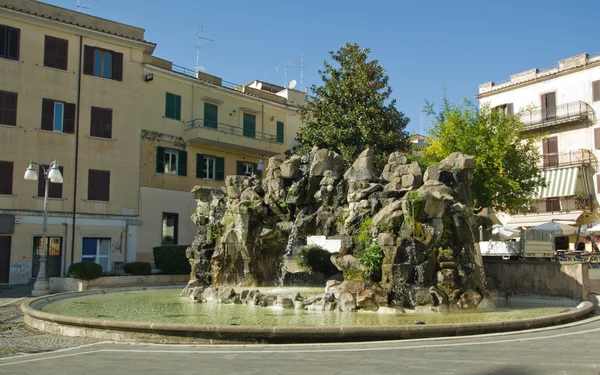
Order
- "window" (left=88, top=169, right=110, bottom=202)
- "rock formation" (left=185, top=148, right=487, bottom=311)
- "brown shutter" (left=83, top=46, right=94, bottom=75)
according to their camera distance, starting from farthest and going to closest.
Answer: "brown shutter" (left=83, top=46, right=94, bottom=75) → "window" (left=88, top=169, right=110, bottom=202) → "rock formation" (left=185, top=148, right=487, bottom=311)

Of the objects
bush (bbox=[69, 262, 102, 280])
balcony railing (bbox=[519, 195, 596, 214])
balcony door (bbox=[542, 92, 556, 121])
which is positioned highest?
balcony door (bbox=[542, 92, 556, 121])

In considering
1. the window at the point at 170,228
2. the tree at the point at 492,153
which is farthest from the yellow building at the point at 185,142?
the tree at the point at 492,153

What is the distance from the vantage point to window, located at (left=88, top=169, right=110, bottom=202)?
33844 mm

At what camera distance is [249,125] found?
43688 millimetres

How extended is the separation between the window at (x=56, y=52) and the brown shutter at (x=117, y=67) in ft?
9.57

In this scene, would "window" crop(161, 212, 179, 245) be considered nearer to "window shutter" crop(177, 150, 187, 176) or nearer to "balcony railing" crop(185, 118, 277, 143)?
"window shutter" crop(177, 150, 187, 176)

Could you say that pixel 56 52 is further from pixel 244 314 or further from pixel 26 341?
pixel 26 341

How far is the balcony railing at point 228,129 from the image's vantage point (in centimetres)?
3944

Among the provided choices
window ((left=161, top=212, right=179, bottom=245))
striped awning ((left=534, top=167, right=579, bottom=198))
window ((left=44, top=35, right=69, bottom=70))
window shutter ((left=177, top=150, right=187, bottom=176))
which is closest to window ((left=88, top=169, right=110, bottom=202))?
window ((left=161, top=212, right=179, bottom=245))

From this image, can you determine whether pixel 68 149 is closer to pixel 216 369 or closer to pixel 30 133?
pixel 30 133

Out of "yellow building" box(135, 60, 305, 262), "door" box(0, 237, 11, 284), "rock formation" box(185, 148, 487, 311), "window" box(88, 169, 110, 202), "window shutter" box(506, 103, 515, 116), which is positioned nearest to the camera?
"rock formation" box(185, 148, 487, 311)

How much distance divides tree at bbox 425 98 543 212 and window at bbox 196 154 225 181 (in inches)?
657

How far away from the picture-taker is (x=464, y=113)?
30172mm

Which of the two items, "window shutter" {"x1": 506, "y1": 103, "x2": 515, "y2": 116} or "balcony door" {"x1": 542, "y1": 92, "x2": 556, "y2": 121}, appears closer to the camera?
"balcony door" {"x1": 542, "y1": 92, "x2": 556, "y2": 121}
